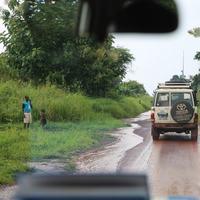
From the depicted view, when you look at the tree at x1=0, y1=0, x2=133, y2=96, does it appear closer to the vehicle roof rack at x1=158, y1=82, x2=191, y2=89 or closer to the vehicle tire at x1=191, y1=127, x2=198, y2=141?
the vehicle roof rack at x1=158, y1=82, x2=191, y2=89

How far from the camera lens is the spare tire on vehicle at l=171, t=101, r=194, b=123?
56.2 feet

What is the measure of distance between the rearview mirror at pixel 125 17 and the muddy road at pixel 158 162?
16.3ft

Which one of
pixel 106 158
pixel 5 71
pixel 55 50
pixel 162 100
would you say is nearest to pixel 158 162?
pixel 106 158

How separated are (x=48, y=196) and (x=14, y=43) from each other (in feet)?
48.7

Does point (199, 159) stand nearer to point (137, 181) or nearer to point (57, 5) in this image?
point (57, 5)

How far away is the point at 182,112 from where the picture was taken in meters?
18.1

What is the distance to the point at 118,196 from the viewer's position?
5.08 ft

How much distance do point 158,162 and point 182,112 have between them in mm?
5772

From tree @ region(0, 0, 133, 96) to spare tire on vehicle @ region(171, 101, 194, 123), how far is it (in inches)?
84.3

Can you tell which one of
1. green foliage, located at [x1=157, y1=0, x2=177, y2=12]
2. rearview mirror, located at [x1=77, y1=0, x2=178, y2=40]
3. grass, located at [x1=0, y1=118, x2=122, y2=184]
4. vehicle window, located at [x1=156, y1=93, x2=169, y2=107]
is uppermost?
green foliage, located at [x1=157, y1=0, x2=177, y2=12]

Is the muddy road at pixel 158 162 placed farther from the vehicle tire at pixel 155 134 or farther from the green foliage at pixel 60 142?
the green foliage at pixel 60 142

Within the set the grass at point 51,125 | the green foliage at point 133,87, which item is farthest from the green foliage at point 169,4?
the grass at point 51,125

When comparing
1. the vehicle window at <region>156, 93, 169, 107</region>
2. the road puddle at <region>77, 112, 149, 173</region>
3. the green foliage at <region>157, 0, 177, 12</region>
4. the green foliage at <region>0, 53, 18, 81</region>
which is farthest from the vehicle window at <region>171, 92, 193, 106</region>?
the green foliage at <region>157, 0, 177, 12</region>

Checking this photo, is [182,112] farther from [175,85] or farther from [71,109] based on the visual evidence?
[71,109]
